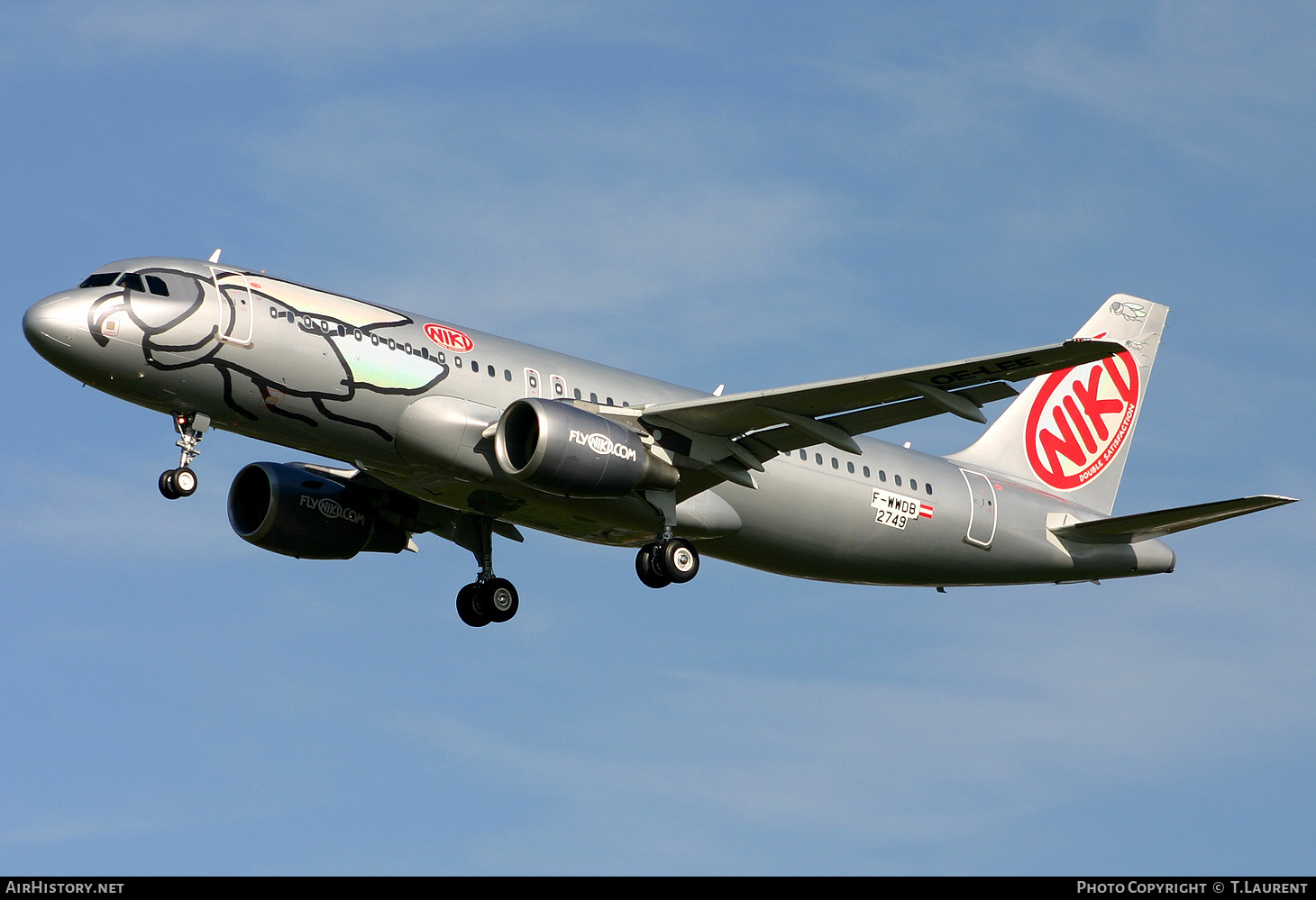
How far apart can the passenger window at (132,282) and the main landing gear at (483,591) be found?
10.2 meters

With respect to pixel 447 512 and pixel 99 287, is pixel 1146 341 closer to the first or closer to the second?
pixel 447 512

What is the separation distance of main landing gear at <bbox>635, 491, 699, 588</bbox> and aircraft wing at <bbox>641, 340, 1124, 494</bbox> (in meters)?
0.66

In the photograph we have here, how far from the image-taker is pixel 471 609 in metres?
38.4

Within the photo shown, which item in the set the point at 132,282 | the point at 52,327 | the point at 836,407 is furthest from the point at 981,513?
the point at 52,327

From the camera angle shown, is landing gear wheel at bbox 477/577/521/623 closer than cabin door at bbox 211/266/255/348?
No

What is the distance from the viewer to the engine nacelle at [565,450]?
104ft

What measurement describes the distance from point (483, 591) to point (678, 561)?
6041mm

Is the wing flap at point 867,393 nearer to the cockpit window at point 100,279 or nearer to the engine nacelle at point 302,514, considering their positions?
the engine nacelle at point 302,514

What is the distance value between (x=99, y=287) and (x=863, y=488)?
1650 cm

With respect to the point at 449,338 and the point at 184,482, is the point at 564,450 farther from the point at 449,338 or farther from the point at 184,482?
the point at 184,482

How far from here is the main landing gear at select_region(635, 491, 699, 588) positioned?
1348 inches

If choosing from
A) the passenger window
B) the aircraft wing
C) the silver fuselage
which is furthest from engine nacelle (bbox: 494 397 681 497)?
the passenger window

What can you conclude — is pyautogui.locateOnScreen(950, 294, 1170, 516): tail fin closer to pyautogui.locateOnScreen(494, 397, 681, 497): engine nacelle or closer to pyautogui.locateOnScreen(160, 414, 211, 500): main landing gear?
pyautogui.locateOnScreen(494, 397, 681, 497): engine nacelle
